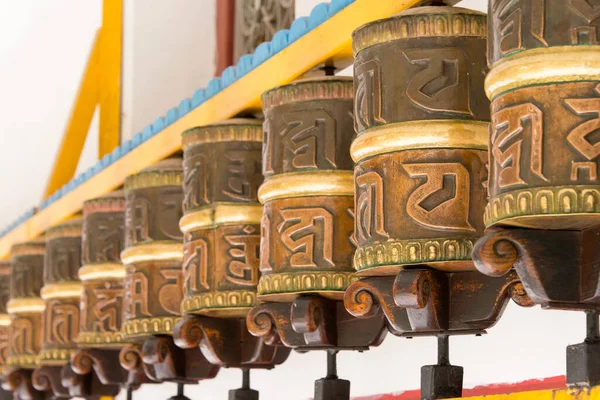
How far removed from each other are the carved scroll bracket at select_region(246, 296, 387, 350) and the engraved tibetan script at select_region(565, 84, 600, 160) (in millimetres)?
411

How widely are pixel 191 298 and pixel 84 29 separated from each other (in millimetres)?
1328

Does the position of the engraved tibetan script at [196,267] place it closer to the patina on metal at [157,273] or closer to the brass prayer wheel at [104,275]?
the patina on metal at [157,273]

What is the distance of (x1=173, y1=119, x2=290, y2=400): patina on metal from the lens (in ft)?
5.44

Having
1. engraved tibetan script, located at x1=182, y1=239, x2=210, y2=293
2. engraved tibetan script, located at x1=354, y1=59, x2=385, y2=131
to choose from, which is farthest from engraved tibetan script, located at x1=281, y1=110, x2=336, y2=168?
engraved tibetan script, located at x1=182, y1=239, x2=210, y2=293

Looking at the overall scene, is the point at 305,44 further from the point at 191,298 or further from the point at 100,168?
the point at 100,168

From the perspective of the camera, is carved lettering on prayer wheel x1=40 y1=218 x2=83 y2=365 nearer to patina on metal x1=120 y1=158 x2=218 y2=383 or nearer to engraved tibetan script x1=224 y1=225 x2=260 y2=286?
patina on metal x1=120 y1=158 x2=218 y2=383

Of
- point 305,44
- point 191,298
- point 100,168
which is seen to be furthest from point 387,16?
point 100,168

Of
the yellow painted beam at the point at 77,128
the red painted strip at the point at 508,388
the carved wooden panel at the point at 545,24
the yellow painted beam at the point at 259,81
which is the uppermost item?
the yellow painted beam at the point at 77,128

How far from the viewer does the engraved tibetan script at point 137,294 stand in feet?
6.05

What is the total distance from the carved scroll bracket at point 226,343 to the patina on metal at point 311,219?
176mm

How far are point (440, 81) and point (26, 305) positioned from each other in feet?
4.19

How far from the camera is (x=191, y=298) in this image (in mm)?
1677

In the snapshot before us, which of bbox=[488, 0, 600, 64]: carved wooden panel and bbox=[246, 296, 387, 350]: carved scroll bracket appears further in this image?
bbox=[246, 296, 387, 350]: carved scroll bracket

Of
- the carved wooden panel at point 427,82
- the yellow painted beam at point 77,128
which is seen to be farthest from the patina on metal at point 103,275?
the carved wooden panel at point 427,82
